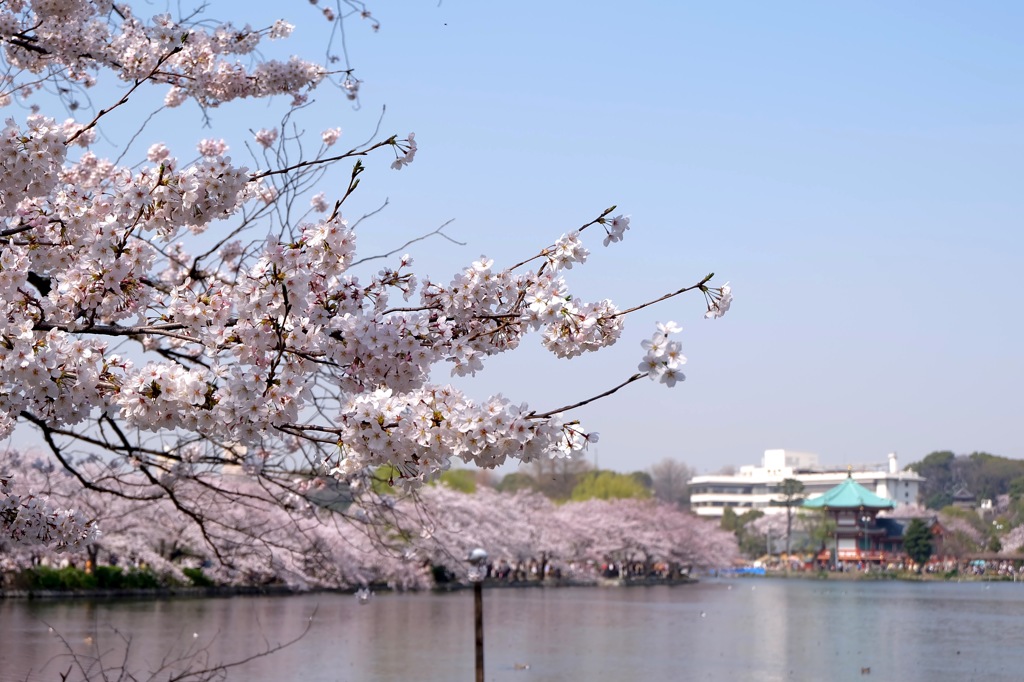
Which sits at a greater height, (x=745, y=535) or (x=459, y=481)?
(x=459, y=481)

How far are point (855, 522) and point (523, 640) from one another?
56271 mm

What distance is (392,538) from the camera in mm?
29703

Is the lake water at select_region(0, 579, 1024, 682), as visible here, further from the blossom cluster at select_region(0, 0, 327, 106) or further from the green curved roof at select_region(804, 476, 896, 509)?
the green curved roof at select_region(804, 476, 896, 509)

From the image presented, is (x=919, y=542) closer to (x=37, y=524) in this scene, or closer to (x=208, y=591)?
(x=208, y=591)

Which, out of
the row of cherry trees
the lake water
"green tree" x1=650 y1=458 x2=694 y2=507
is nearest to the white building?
"green tree" x1=650 y1=458 x2=694 y2=507

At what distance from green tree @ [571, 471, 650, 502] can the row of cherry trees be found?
4.96 feet

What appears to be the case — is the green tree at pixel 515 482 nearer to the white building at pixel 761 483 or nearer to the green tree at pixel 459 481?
the green tree at pixel 459 481

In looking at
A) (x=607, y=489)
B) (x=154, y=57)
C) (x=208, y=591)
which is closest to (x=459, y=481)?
(x=607, y=489)

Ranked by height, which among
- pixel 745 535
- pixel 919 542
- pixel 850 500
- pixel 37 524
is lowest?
pixel 745 535

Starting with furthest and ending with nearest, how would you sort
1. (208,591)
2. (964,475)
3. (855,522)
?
(964,475), (855,522), (208,591)

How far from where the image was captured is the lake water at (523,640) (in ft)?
51.3

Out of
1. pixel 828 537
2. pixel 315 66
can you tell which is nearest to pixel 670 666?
pixel 315 66

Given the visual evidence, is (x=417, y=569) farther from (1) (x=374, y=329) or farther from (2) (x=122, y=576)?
(1) (x=374, y=329)

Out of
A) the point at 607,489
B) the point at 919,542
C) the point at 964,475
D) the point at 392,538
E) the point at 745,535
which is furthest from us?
the point at 964,475
